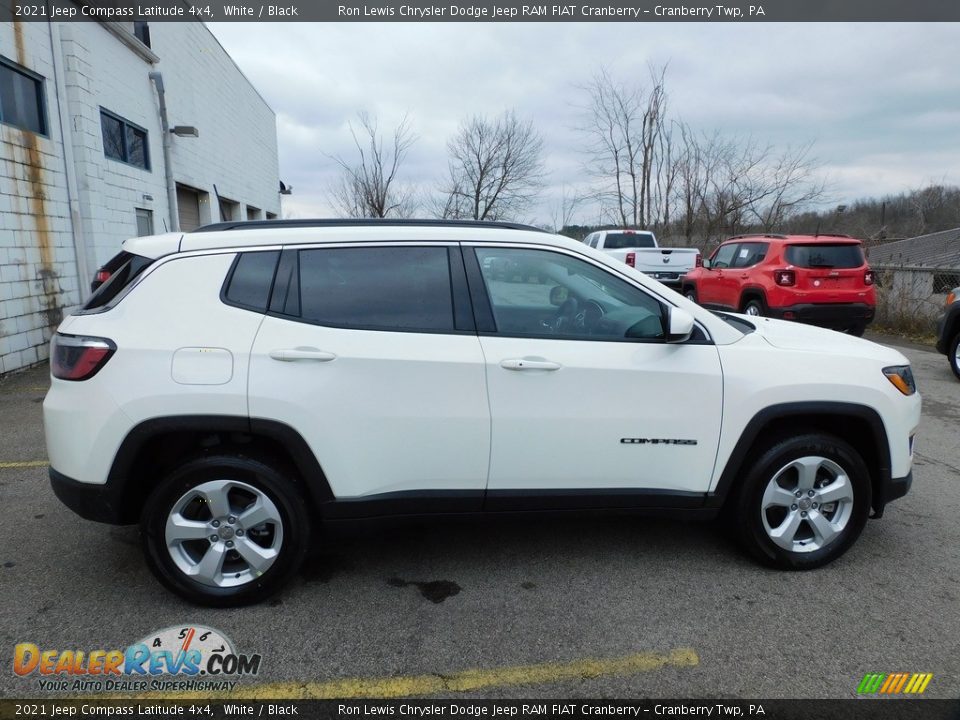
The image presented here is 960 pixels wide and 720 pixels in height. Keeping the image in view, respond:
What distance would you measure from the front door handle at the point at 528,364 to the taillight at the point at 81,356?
177 cm

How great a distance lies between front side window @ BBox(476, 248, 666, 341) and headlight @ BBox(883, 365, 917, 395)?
4.16 feet

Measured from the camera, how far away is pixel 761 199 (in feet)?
79.8

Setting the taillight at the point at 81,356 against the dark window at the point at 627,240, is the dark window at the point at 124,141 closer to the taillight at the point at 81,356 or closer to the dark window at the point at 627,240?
the taillight at the point at 81,356

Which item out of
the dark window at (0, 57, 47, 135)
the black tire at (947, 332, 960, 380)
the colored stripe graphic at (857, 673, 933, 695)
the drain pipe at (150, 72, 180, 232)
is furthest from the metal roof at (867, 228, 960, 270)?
the dark window at (0, 57, 47, 135)

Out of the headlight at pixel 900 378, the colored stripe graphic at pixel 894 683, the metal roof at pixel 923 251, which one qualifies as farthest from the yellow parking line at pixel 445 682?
→ the metal roof at pixel 923 251

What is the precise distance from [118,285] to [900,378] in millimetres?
3985

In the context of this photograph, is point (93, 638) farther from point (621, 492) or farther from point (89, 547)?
point (621, 492)

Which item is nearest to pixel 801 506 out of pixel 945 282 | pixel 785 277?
pixel 785 277

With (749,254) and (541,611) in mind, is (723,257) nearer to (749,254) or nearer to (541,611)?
(749,254)

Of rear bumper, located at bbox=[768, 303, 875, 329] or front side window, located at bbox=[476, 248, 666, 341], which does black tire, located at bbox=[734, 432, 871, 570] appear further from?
rear bumper, located at bbox=[768, 303, 875, 329]

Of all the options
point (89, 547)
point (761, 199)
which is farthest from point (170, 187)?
point (761, 199)

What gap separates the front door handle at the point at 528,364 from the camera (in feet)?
9.54

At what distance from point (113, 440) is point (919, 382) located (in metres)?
8.64

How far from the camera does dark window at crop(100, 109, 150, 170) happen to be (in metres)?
10.4
